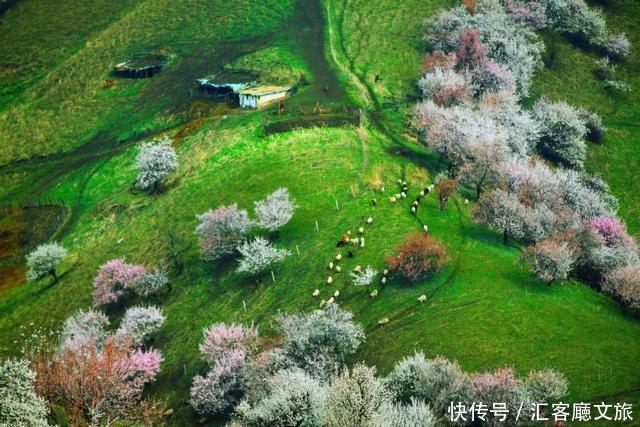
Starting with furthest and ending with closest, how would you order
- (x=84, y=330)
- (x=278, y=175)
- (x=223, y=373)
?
(x=278, y=175), (x=84, y=330), (x=223, y=373)

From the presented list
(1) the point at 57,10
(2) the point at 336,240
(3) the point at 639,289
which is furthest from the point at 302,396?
(1) the point at 57,10

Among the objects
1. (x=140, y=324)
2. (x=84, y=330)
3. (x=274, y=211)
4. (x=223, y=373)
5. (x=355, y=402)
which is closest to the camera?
(x=355, y=402)

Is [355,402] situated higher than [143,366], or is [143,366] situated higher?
[355,402]

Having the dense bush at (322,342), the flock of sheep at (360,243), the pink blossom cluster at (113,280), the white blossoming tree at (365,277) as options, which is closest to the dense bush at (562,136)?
the flock of sheep at (360,243)

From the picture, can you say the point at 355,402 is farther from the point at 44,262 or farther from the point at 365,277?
the point at 44,262

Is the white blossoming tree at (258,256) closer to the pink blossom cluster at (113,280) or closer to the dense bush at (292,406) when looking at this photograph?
the pink blossom cluster at (113,280)

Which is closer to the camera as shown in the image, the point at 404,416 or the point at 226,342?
the point at 404,416

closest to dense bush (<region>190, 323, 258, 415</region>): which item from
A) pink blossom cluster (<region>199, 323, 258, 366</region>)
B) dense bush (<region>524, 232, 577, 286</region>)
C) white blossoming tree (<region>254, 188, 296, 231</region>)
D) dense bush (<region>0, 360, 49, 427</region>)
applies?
pink blossom cluster (<region>199, 323, 258, 366</region>)

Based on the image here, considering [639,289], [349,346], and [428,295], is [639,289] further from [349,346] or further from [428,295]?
[349,346]

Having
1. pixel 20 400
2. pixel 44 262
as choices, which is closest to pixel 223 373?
pixel 20 400
